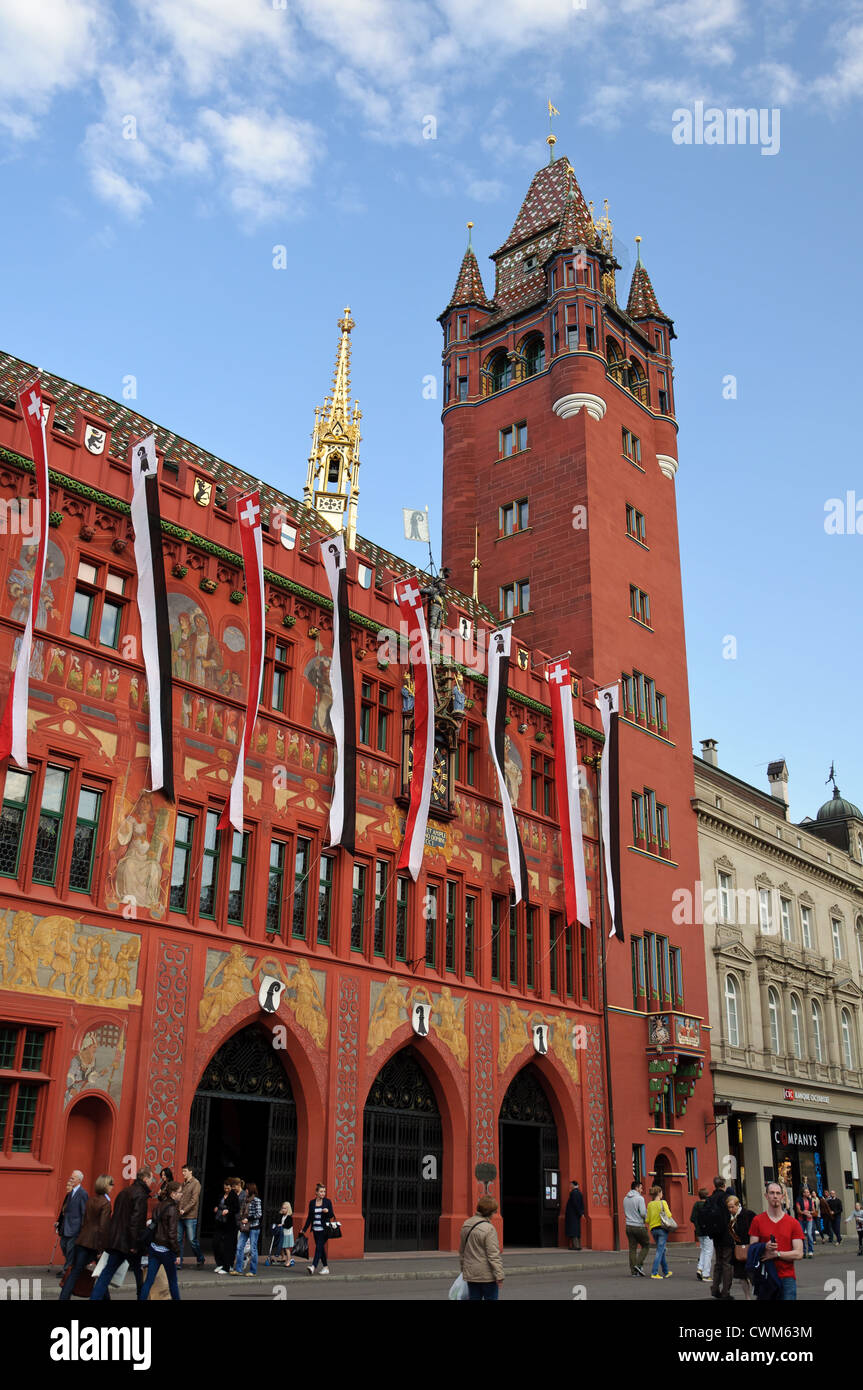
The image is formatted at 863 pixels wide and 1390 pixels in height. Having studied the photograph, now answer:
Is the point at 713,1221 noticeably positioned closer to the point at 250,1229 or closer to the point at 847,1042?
the point at 250,1229

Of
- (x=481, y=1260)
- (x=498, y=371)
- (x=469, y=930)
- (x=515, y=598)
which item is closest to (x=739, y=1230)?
→ (x=481, y=1260)

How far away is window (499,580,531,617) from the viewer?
40844 millimetres

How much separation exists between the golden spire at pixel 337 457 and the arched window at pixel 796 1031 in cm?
2623

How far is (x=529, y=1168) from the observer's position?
1235 inches

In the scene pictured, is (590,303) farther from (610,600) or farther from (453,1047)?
(453,1047)

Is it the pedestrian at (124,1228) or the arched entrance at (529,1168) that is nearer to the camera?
the pedestrian at (124,1228)

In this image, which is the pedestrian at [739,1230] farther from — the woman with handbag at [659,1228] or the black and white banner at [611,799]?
the black and white banner at [611,799]

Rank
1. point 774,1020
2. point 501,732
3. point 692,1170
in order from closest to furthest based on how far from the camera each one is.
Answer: point 501,732 < point 692,1170 < point 774,1020

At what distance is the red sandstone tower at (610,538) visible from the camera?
3522 cm

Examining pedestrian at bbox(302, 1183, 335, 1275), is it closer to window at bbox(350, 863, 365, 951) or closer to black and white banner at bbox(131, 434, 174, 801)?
window at bbox(350, 863, 365, 951)

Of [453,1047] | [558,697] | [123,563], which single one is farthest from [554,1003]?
[123,563]

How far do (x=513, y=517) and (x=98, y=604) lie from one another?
872 inches

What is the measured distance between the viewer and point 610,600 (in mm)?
39625

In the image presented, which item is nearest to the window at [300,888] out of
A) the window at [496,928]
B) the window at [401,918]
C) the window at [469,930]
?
the window at [401,918]
